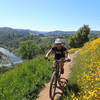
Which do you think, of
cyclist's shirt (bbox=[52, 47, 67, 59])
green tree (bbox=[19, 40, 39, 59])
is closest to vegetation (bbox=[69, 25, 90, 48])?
green tree (bbox=[19, 40, 39, 59])

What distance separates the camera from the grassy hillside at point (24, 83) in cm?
756

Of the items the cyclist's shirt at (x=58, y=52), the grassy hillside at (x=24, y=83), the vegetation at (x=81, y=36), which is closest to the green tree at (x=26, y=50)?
the vegetation at (x=81, y=36)

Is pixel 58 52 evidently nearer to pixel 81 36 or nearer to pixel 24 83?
pixel 24 83

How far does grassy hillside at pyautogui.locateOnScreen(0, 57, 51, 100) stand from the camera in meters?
7.56

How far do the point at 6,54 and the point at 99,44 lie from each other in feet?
289

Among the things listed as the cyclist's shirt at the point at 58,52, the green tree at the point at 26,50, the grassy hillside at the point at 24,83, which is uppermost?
the cyclist's shirt at the point at 58,52

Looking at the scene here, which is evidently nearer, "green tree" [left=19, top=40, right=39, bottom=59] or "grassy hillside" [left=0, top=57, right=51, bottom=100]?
"grassy hillside" [left=0, top=57, right=51, bottom=100]

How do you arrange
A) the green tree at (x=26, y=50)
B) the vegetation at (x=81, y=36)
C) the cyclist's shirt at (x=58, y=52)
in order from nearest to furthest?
the cyclist's shirt at (x=58, y=52) < the vegetation at (x=81, y=36) < the green tree at (x=26, y=50)

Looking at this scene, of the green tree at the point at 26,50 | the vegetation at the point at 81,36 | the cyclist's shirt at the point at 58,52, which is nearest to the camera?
the cyclist's shirt at the point at 58,52

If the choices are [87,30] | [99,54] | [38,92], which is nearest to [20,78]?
[38,92]

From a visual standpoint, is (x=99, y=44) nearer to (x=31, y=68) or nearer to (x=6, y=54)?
(x=31, y=68)

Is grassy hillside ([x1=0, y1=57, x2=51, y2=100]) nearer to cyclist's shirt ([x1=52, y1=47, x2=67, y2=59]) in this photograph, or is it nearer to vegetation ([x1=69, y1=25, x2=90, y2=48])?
cyclist's shirt ([x1=52, y1=47, x2=67, y2=59])

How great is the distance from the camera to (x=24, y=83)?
28.9 ft

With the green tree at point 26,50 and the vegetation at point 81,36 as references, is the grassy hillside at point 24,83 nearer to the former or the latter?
the vegetation at point 81,36
